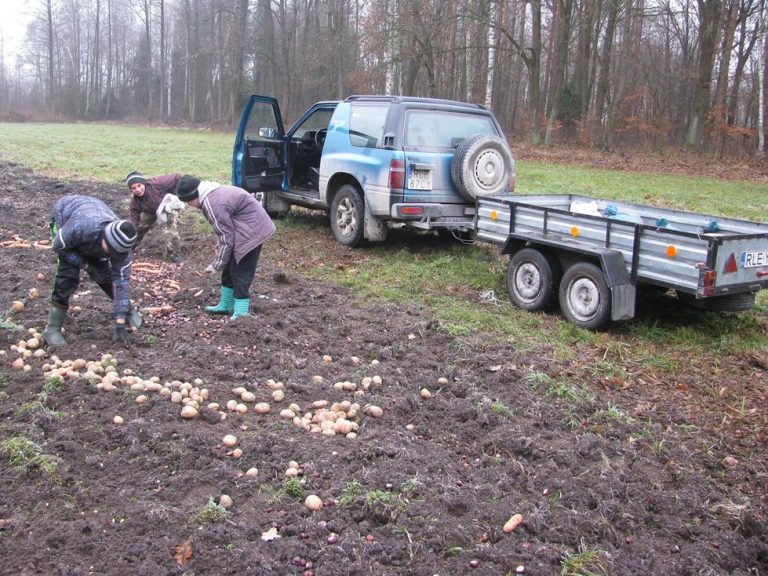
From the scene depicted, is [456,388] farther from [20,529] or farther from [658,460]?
[20,529]

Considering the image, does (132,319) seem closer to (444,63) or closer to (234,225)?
(234,225)

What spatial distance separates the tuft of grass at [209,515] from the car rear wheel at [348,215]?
6.33m

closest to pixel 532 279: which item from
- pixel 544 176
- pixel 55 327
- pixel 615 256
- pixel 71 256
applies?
pixel 615 256

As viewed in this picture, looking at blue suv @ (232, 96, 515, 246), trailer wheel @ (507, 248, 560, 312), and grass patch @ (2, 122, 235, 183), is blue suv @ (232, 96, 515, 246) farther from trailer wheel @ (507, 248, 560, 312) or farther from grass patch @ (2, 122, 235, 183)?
grass patch @ (2, 122, 235, 183)

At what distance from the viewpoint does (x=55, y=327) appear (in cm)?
589

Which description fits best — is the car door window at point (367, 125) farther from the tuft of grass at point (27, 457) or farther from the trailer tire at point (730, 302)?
the tuft of grass at point (27, 457)

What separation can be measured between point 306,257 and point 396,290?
204 cm

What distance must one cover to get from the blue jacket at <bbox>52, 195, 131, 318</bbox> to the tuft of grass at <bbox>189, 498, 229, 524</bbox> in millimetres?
2805

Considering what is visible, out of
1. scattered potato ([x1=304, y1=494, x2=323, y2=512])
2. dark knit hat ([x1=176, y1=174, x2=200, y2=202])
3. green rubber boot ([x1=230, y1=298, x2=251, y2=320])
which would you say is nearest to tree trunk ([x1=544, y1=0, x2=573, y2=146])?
green rubber boot ([x1=230, y1=298, x2=251, y2=320])

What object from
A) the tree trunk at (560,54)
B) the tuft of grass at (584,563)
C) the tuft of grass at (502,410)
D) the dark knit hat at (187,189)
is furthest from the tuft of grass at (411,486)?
the tree trunk at (560,54)

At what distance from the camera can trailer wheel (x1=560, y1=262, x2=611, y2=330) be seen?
6434 millimetres

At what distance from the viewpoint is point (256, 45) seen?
167ft

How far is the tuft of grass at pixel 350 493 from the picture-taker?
3695mm

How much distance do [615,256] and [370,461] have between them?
327cm
